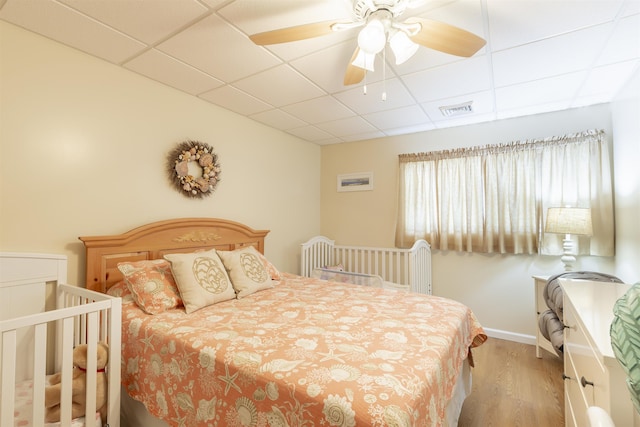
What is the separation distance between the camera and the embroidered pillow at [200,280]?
71.1 inches

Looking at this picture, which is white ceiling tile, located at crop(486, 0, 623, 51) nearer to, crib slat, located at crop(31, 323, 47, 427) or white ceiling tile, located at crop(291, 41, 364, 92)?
white ceiling tile, located at crop(291, 41, 364, 92)

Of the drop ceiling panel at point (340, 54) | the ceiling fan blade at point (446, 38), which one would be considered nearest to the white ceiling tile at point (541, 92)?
the drop ceiling panel at point (340, 54)

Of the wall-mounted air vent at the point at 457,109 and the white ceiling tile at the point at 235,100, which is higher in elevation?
the white ceiling tile at the point at 235,100

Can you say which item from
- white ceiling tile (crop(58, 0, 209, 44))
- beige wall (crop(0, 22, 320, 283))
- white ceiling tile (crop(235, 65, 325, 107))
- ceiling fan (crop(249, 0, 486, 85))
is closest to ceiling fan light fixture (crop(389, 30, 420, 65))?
ceiling fan (crop(249, 0, 486, 85))

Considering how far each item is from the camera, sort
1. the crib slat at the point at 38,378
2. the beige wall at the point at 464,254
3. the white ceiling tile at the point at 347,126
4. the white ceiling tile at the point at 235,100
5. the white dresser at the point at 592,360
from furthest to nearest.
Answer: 1. the white ceiling tile at the point at 347,126
2. the beige wall at the point at 464,254
3. the white ceiling tile at the point at 235,100
4. the crib slat at the point at 38,378
5. the white dresser at the point at 592,360

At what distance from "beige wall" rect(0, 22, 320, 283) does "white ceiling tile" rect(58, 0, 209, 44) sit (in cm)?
52

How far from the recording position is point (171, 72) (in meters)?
2.17

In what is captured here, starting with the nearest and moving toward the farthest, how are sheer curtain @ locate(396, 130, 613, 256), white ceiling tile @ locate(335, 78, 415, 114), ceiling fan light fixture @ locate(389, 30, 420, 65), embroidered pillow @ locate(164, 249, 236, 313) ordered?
ceiling fan light fixture @ locate(389, 30, 420, 65)
embroidered pillow @ locate(164, 249, 236, 313)
white ceiling tile @ locate(335, 78, 415, 114)
sheer curtain @ locate(396, 130, 613, 256)

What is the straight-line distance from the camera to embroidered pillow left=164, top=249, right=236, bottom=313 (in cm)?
180

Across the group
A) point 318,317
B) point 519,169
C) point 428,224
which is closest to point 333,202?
point 428,224

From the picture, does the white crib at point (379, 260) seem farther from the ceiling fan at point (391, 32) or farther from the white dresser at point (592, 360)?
the ceiling fan at point (391, 32)

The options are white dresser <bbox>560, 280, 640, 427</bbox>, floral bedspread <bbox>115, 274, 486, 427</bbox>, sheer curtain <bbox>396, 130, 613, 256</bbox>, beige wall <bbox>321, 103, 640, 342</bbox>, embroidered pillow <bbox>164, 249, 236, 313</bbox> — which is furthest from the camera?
beige wall <bbox>321, 103, 640, 342</bbox>

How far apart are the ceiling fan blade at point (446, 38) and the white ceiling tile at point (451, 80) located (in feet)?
1.99

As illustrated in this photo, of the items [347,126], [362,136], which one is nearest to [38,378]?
[347,126]
